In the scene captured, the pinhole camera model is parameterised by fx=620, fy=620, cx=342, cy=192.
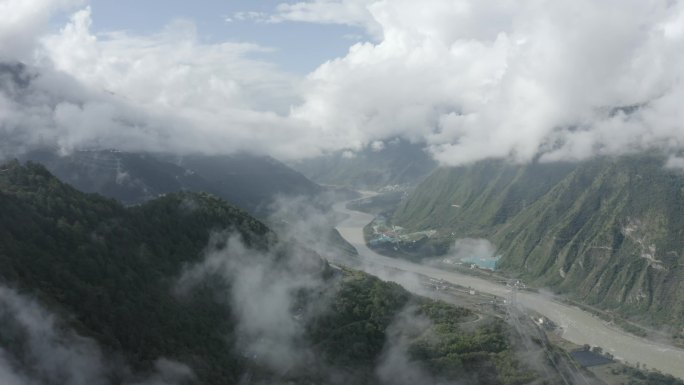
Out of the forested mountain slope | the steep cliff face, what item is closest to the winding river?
the steep cliff face

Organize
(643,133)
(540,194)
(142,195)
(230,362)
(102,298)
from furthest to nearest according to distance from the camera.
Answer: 1. (540,194)
2. (643,133)
3. (142,195)
4. (230,362)
5. (102,298)

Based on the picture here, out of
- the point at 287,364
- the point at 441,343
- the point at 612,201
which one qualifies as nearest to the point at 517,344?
the point at 441,343

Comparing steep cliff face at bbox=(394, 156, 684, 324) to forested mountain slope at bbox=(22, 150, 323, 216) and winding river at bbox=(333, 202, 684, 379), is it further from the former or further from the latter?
forested mountain slope at bbox=(22, 150, 323, 216)

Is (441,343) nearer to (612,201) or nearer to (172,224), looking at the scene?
(172,224)

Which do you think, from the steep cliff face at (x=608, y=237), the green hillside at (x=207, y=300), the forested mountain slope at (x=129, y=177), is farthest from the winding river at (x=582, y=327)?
the forested mountain slope at (x=129, y=177)

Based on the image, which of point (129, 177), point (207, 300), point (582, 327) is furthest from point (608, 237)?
point (207, 300)
